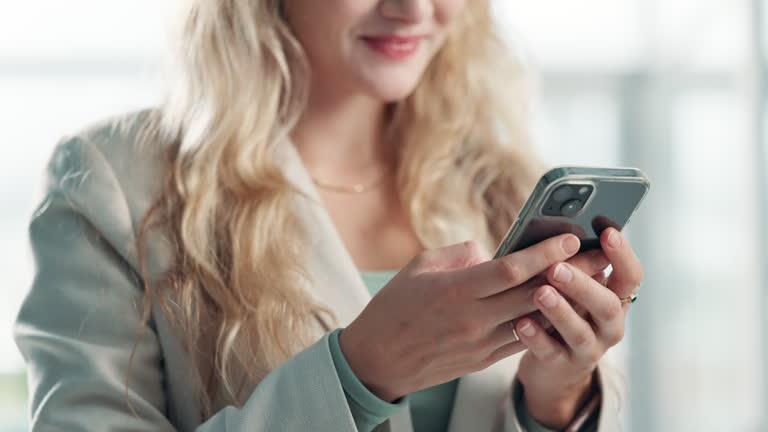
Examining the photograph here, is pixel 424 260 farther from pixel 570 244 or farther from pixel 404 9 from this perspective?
pixel 404 9

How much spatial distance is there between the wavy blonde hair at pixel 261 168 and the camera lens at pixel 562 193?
15.7 inches

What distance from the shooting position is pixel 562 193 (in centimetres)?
65

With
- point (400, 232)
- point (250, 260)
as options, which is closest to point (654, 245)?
point (400, 232)

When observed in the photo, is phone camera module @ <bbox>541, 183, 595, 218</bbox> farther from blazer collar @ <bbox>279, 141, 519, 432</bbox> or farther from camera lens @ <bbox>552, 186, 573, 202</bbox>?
blazer collar @ <bbox>279, 141, 519, 432</bbox>

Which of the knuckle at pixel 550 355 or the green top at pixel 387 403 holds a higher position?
the knuckle at pixel 550 355

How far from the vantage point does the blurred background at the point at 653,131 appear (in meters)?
2.63

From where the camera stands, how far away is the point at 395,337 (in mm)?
719

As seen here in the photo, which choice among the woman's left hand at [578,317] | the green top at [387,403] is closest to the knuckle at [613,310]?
the woman's left hand at [578,317]

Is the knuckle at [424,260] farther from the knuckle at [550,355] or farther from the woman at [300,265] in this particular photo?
the knuckle at [550,355]

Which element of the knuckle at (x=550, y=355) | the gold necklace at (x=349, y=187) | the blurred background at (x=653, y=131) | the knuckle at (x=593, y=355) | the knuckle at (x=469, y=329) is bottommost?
the blurred background at (x=653, y=131)

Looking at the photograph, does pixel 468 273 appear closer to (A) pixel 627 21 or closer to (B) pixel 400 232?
(B) pixel 400 232

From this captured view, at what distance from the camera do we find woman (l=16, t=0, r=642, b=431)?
0.72m

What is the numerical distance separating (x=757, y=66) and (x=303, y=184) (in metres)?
2.20

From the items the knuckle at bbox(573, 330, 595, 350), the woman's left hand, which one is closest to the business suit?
the woman's left hand
